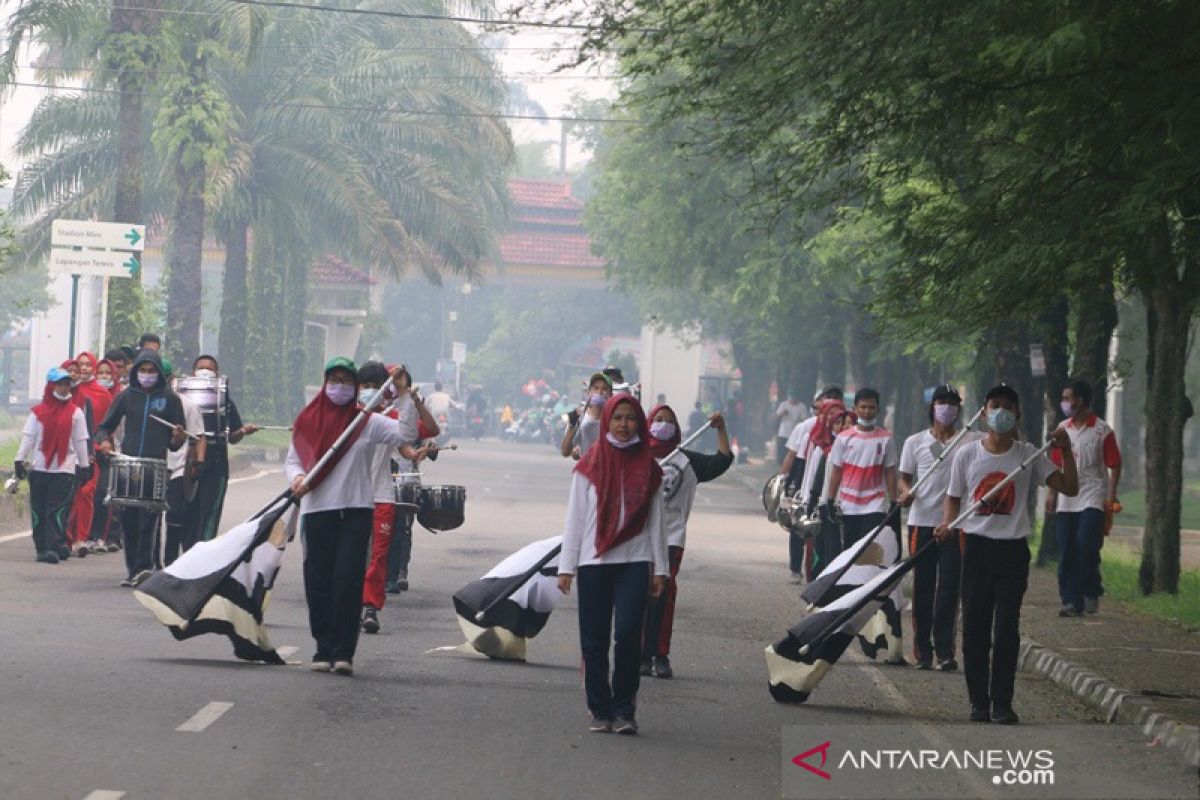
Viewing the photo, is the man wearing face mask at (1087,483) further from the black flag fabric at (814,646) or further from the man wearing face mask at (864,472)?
A: the black flag fabric at (814,646)

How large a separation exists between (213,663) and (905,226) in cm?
572

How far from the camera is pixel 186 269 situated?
4166cm

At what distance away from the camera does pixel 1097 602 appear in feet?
58.4

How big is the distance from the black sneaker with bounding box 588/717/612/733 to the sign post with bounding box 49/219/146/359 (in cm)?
1849

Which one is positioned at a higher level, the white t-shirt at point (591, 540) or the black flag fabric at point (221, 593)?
the white t-shirt at point (591, 540)

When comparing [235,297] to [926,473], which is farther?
[235,297]

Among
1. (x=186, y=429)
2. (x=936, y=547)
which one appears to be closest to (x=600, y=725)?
(x=936, y=547)

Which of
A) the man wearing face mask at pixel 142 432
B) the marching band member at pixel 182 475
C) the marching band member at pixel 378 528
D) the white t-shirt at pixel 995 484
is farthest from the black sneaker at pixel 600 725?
the marching band member at pixel 182 475

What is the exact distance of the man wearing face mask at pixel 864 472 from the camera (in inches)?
627

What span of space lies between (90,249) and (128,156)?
4655mm

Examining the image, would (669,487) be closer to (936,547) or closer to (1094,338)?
(936,547)

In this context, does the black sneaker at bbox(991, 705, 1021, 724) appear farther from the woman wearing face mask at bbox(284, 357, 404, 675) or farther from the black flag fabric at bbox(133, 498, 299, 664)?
the black flag fabric at bbox(133, 498, 299, 664)

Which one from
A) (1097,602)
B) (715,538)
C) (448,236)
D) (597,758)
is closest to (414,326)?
(448,236)

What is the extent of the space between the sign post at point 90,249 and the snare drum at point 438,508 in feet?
41.1
